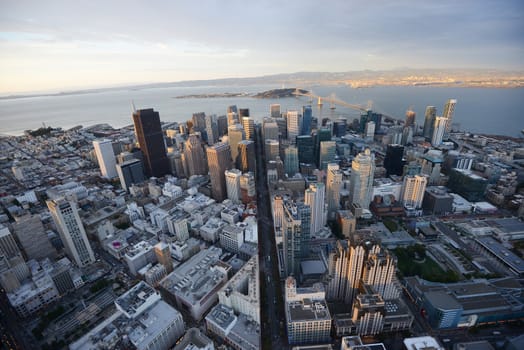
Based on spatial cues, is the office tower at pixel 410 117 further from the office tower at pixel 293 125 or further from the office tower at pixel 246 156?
the office tower at pixel 246 156

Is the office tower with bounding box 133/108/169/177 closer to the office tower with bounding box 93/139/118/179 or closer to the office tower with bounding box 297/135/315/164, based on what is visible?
the office tower with bounding box 93/139/118/179

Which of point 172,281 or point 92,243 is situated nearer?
point 172,281

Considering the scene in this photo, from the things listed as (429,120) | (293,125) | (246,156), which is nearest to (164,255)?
(246,156)

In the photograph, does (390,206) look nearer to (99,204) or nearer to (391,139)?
(391,139)

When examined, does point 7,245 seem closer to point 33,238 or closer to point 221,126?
point 33,238

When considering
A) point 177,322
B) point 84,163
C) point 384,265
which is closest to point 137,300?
point 177,322

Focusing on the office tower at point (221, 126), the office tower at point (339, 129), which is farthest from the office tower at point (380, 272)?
the office tower at point (221, 126)
